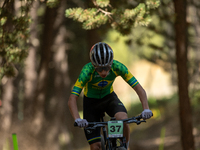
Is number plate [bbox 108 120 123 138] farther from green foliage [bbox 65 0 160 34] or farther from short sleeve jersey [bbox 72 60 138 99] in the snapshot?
green foliage [bbox 65 0 160 34]

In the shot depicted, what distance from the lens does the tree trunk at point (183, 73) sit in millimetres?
10000

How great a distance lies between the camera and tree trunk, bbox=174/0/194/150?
1000 cm

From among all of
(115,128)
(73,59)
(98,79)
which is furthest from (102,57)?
(73,59)

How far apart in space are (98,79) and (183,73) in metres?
5.24

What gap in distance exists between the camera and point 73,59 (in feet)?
69.9

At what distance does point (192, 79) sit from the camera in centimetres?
1641

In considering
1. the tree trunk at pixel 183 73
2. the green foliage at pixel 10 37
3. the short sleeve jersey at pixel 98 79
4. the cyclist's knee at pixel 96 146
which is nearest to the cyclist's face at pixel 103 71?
the short sleeve jersey at pixel 98 79

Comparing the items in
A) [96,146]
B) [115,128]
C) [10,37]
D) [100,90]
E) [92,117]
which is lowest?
[96,146]

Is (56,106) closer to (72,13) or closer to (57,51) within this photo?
(57,51)

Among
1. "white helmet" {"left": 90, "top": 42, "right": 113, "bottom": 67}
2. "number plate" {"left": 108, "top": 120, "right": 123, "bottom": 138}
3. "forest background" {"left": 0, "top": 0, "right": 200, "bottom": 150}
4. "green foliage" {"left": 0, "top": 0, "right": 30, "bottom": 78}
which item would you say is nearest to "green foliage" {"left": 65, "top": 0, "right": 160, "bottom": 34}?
"forest background" {"left": 0, "top": 0, "right": 200, "bottom": 150}

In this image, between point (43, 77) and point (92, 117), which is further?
point (43, 77)

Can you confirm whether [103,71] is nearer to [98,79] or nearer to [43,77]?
[98,79]

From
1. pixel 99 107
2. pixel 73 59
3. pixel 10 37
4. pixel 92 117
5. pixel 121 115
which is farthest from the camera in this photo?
pixel 73 59

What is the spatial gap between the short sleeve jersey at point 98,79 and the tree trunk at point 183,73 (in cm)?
492
